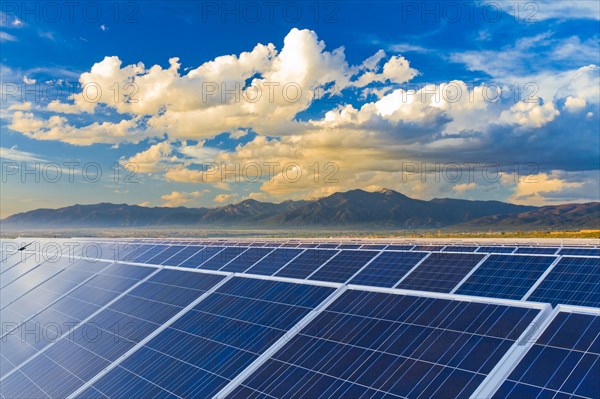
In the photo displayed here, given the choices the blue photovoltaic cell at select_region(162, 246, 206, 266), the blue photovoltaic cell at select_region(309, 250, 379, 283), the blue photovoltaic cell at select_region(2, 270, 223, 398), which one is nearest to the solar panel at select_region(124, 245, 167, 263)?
the blue photovoltaic cell at select_region(162, 246, 206, 266)

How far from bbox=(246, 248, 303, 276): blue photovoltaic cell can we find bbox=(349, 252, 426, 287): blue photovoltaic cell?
6.18 metres

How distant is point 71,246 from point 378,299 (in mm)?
50692

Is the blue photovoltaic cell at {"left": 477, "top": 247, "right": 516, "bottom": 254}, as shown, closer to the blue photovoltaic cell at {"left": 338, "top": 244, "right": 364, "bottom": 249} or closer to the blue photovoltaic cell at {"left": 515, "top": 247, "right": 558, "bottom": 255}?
the blue photovoltaic cell at {"left": 515, "top": 247, "right": 558, "bottom": 255}

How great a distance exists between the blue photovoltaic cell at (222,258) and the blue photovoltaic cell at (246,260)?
59 centimetres

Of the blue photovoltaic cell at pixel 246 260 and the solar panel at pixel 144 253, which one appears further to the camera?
the solar panel at pixel 144 253

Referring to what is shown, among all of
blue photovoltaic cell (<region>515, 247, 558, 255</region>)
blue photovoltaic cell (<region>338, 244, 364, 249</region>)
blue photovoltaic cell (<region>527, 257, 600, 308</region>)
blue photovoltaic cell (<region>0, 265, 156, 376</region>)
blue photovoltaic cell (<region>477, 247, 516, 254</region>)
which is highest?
blue photovoltaic cell (<region>338, 244, 364, 249</region>)

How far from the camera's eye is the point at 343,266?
33.8 meters

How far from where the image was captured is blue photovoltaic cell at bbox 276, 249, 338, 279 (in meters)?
32.7

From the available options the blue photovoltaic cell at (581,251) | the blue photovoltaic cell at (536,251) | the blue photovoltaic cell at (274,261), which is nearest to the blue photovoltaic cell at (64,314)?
the blue photovoltaic cell at (274,261)

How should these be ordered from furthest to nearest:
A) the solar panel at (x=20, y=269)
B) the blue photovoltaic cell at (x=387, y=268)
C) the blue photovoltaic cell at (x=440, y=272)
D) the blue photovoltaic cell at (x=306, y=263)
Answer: the solar panel at (x=20, y=269) < the blue photovoltaic cell at (x=306, y=263) < the blue photovoltaic cell at (x=387, y=268) < the blue photovoltaic cell at (x=440, y=272)

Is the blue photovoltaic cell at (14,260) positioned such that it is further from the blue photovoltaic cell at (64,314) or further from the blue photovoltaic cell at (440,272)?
the blue photovoltaic cell at (440,272)

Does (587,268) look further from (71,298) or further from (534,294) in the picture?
(71,298)

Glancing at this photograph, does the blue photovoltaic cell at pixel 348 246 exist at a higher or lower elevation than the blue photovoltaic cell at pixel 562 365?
higher

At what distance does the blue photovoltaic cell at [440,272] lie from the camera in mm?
29547
